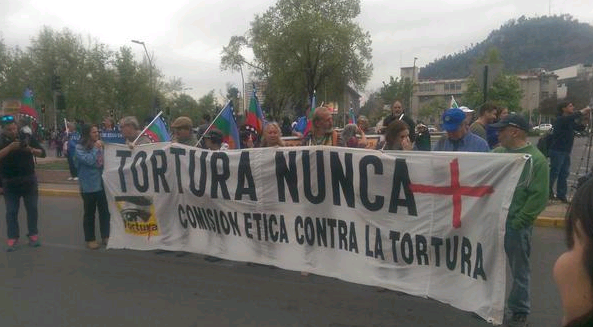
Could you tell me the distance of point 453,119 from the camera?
541cm

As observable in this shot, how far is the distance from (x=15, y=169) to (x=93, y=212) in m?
1.14

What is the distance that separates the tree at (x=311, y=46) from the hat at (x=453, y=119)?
131 ft

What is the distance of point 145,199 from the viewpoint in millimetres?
7164

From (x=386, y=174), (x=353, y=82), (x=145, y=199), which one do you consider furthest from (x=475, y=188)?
(x=353, y=82)

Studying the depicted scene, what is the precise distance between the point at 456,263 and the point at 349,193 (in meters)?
1.19

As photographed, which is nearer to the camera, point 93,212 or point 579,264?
point 579,264

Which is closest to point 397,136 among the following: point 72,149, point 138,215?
point 138,215

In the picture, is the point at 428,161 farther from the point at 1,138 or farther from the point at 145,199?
the point at 1,138

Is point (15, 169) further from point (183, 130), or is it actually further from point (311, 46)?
point (311, 46)

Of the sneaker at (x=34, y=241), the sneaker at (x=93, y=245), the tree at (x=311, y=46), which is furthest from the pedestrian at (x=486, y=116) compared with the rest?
the tree at (x=311, y=46)

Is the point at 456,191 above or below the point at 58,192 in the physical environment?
above

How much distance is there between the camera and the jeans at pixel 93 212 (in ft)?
25.9

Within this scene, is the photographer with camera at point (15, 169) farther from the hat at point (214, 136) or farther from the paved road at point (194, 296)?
the hat at point (214, 136)

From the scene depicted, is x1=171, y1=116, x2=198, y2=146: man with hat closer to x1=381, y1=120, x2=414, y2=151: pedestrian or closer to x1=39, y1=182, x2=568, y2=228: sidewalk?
x1=381, y1=120, x2=414, y2=151: pedestrian
